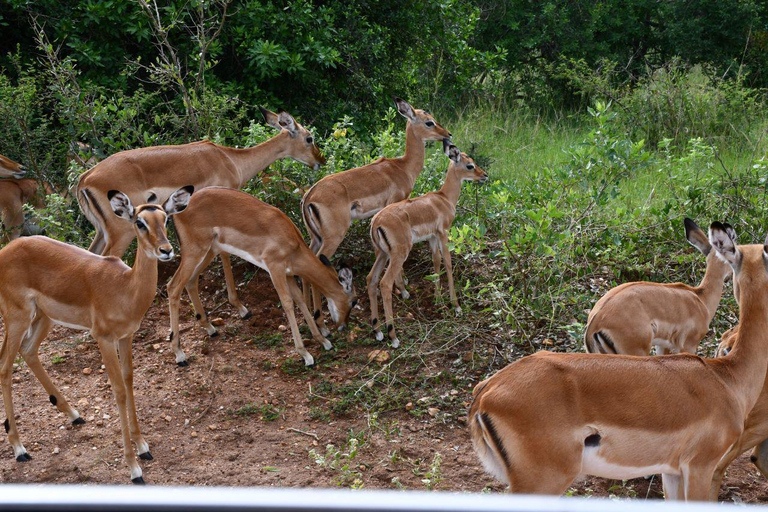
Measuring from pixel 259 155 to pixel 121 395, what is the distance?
3.04 metres

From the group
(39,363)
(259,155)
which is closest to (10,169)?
(259,155)

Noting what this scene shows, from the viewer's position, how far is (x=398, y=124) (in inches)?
419

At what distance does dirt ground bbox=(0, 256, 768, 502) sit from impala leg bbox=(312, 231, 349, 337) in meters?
0.21

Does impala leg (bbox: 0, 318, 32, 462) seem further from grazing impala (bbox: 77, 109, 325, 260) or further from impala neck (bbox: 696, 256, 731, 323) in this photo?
impala neck (bbox: 696, 256, 731, 323)

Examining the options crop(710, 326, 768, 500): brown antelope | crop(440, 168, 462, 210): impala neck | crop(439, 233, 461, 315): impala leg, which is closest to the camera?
crop(710, 326, 768, 500): brown antelope

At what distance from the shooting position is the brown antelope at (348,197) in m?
6.21

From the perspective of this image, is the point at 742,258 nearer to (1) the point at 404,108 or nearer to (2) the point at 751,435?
(2) the point at 751,435

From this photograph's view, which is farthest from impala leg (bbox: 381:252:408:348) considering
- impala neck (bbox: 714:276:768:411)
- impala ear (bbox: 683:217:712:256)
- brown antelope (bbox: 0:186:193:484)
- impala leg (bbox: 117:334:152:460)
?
impala neck (bbox: 714:276:768:411)

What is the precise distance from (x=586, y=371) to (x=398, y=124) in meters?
7.59

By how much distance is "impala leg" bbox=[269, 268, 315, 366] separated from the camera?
564 centimetres

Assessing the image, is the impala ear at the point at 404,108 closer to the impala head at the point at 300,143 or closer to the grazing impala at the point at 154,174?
the impala head at the point at 300,143

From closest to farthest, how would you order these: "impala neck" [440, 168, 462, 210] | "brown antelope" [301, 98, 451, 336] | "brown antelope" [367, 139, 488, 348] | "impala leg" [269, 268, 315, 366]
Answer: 1. "impala leg" [269, 268, 315, 366]
2. "brown antelope" [367, 139, 488, 348]
3. "brown antelope" [301, 98, 451, 336]
4. "impala neck" [440, 168, 462, 210]

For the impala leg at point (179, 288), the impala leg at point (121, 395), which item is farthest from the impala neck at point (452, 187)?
the impala leg at point (121, 395)

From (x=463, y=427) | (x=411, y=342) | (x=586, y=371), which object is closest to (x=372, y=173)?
(x=411, y=342)
